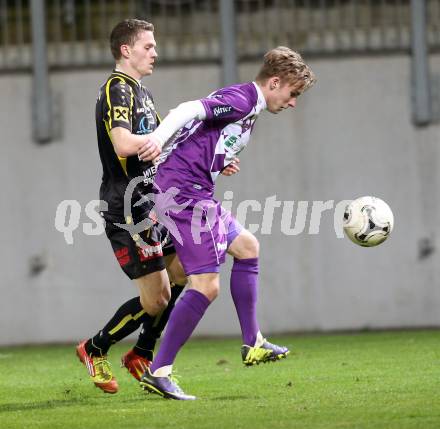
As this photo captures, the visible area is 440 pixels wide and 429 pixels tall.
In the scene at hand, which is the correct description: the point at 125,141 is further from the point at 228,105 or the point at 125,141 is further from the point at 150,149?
the point at 228,105

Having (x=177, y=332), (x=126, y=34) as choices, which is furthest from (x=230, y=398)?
(x=126, y=34)

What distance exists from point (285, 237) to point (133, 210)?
5.52m

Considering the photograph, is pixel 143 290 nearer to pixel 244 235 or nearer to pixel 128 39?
pixel 244 235

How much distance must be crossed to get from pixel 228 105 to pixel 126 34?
70 centimetres

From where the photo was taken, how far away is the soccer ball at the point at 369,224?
21.1ft

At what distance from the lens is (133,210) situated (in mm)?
5844

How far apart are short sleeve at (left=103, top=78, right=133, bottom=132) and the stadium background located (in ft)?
18.1

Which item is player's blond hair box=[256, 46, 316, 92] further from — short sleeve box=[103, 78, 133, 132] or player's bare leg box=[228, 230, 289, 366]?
player's bare leg box=[228, 230, 289, 366]

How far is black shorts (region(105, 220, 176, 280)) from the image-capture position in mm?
5812

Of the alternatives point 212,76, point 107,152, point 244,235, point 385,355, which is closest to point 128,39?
point 107,152

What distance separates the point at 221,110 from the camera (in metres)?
5.52

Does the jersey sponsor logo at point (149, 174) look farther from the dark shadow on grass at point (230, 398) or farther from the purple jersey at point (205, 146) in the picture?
the dark shadow on grass at point (230, 398)
